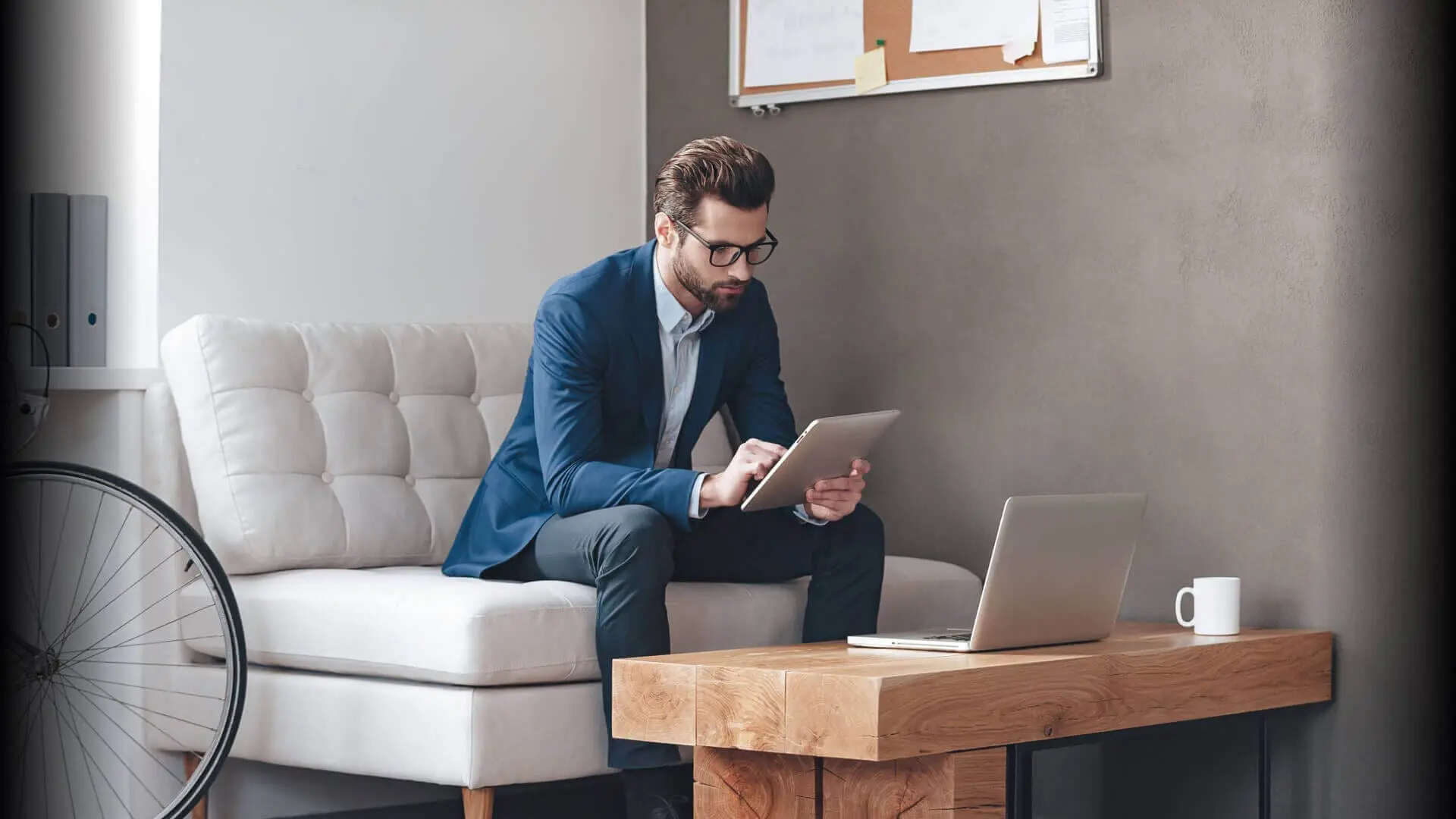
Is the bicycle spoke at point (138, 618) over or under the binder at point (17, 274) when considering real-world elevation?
under

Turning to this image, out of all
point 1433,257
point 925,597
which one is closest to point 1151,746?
point 925,597

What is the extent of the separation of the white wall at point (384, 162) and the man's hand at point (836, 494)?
1.12 metres

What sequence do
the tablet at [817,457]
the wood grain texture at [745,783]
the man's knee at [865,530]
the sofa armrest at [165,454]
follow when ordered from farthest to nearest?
the sofa armrest at [165,454] → the man's knee at [865,530] → the tablet at [817,457] → the wood grain texture at [745,783]

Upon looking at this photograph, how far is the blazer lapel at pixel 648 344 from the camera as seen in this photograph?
9.07 ft

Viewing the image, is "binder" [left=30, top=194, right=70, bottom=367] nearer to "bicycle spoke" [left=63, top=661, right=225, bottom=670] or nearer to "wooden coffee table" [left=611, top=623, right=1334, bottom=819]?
"bicycle spoke" [left=63, top=661, right=225, bottom=670]

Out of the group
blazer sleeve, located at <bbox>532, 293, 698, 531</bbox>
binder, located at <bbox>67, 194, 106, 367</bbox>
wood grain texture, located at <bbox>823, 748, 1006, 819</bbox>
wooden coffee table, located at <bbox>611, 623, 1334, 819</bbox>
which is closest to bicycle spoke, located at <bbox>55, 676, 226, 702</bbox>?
binder, located at <bbox>67, 194, 106, 367</bbox>

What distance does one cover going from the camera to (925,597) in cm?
300

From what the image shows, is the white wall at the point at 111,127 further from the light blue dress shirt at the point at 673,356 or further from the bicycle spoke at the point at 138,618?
the light blue dress shirt at the point at 673,356

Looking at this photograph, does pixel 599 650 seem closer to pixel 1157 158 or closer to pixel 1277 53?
pixel 1157 158

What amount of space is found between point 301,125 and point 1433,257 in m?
2.17

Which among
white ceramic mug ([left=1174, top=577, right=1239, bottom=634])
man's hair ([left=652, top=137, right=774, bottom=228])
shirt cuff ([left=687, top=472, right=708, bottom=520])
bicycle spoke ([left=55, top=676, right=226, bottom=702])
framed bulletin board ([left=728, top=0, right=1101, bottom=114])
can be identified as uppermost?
framed bulletin board ([left=728, top=0, right=1101, bottom=114])

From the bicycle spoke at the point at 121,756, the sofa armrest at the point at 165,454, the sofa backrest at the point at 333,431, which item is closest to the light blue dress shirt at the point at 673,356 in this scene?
the sofa backrest at the point at 333,431

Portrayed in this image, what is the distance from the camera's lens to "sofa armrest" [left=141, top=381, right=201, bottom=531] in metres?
2.89

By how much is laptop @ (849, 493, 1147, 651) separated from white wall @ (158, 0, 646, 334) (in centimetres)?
151
